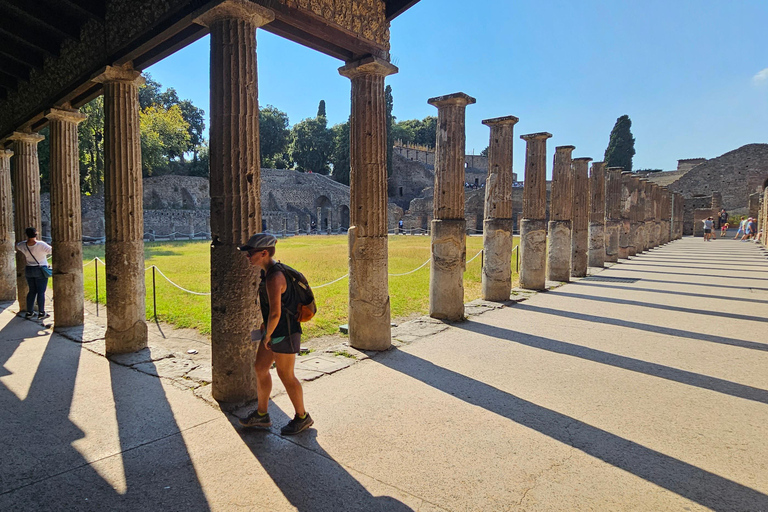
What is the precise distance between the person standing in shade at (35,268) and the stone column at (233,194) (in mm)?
4902

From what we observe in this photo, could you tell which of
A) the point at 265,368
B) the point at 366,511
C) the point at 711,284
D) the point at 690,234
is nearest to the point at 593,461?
the point at 366,511

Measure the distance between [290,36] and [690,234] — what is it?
1668 inches

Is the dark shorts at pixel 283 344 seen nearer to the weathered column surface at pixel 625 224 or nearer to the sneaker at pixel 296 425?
the sneaker at pixel 296 425

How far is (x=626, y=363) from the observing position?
502 cm

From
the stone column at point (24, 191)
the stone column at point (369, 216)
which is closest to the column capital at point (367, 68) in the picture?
the stone column at point (369, 216)

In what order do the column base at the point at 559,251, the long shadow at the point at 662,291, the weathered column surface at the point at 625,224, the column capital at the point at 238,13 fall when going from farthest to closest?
the weathered column surface at the point at 625,224
the column base at the point at 559,251
the long shadow at the point at 662,291
the column capital at the point at 238,13

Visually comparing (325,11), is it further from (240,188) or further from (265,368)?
(265,368)

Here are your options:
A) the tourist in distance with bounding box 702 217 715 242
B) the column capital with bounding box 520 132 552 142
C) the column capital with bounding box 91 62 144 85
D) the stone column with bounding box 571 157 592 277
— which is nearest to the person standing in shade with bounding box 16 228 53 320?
the column capital with bounding box 91 62 144 85

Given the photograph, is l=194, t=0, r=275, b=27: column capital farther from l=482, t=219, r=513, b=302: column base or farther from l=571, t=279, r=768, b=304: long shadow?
l=571, t=279, r=768, b=304: long shadow

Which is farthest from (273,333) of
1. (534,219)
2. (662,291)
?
(662,291)

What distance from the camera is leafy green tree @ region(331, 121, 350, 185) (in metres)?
51.8

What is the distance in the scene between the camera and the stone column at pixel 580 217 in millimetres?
12891

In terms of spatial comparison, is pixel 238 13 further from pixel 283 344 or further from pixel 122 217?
pixel 122 217

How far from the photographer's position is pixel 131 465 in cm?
292
